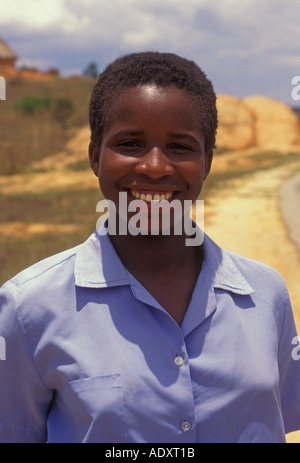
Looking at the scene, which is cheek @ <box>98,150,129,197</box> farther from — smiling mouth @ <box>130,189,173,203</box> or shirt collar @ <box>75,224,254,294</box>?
shirt collar @ <box>75,224,254,294</box>

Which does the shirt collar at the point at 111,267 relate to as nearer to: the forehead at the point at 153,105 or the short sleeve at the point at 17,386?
the short sleeve at the point at 17,386

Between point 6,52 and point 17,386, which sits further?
point 6,52

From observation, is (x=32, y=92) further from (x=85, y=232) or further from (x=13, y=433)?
(x=13, y=433)

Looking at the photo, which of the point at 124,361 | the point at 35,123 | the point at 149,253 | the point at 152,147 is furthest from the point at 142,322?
the point at 35,123

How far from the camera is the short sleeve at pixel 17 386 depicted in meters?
1.27

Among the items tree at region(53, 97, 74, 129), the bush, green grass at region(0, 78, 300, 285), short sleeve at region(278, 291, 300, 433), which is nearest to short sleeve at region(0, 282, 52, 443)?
short sleeve at region(278, 291, 300, 433)

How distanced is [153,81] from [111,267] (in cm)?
46

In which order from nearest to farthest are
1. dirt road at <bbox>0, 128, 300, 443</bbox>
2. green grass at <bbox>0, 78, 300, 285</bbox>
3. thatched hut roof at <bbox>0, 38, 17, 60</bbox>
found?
dirt road at <bbox>0, 128, 300, 443</bbox> < green grass at <bbox>0, 78, 300, 285</bbox> < thatched hut roof at <bbox>0, 38, 17, 60</bbox>

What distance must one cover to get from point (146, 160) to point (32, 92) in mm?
37660

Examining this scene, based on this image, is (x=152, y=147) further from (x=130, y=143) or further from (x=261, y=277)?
(x=261, y=277)

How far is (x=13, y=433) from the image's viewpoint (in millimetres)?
1346

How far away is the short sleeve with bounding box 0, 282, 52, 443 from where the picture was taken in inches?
50.1

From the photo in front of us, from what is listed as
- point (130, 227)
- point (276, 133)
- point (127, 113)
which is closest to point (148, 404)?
point (130, 227)

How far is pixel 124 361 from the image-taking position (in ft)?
4.07
